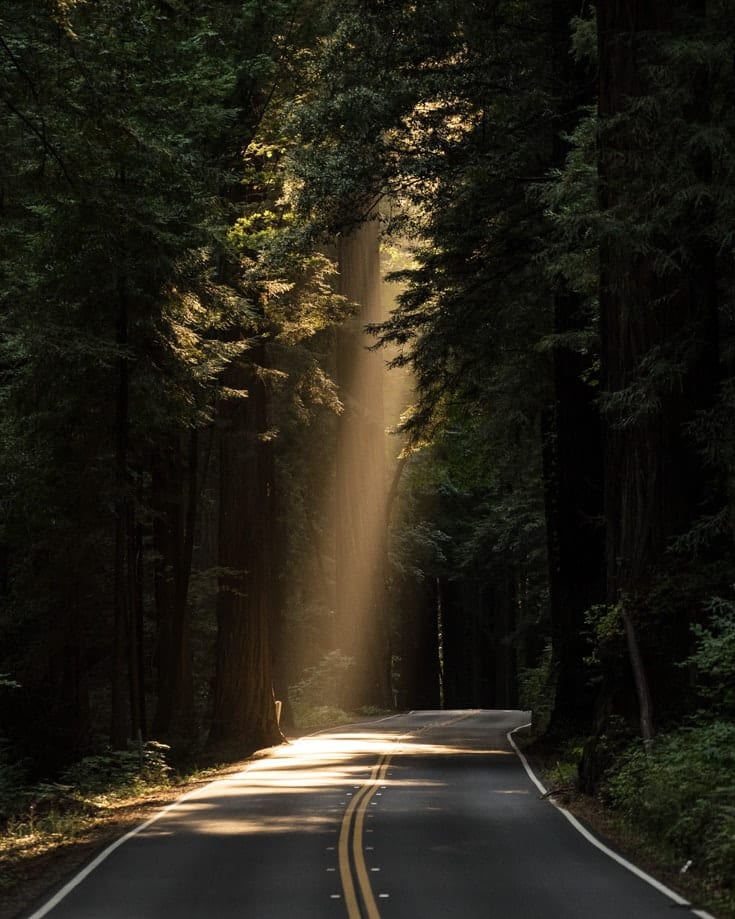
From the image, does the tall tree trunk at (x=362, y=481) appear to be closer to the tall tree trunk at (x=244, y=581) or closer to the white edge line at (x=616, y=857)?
the tall tree trunk at (x=244, y=581)

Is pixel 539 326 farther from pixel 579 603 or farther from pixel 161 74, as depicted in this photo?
pixel 161 74

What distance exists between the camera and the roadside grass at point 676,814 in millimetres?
12648

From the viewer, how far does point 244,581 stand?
30641mm

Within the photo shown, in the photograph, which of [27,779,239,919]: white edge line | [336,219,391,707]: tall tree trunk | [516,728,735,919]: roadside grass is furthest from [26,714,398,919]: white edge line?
[336,219,391,707]: tall tree trunk

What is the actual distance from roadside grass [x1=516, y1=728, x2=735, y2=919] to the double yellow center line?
2921 mm

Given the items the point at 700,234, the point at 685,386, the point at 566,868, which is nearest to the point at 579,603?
the point at 685,386

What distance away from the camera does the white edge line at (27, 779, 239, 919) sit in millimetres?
12262

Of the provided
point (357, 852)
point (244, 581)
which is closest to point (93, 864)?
point (357, 852)

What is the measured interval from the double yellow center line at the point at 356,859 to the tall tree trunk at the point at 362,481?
73.4 ft

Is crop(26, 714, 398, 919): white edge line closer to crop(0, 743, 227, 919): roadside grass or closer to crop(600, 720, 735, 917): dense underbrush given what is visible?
crop(0, 743, 227, 919): roadside grass

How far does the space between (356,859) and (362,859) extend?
0.06 meters

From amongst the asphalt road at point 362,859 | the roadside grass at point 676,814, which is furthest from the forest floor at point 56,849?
the roadside grass at point 676,814

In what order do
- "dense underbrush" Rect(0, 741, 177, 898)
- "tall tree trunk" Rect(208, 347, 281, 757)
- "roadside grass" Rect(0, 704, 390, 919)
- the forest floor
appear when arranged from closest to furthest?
1. the forest floor
2. "roadside grass" Rect(0, 704, 390, 919)
3. "dense underbrush" Rect(0, 741, 177, 898)
4. "tall tree trunk" Rect(208, 347, 281, 757)

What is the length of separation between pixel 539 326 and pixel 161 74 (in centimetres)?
902
